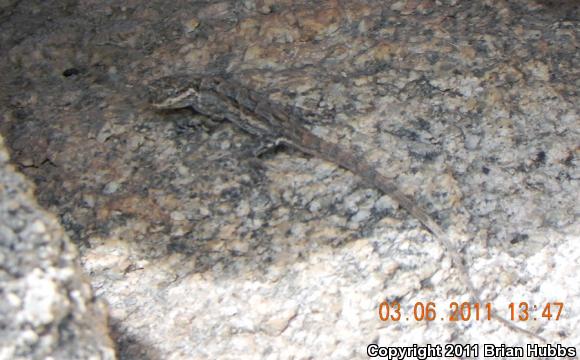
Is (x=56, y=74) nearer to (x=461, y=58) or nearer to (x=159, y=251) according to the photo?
(x=159, y=251)

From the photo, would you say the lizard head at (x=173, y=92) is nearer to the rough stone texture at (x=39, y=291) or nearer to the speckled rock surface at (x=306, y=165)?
the speckled rock surface at (x=306, y=165)

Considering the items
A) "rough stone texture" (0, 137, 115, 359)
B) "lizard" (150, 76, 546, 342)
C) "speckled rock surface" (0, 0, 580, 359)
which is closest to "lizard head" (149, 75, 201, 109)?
"lizard" (150, 76, 546, 342)
